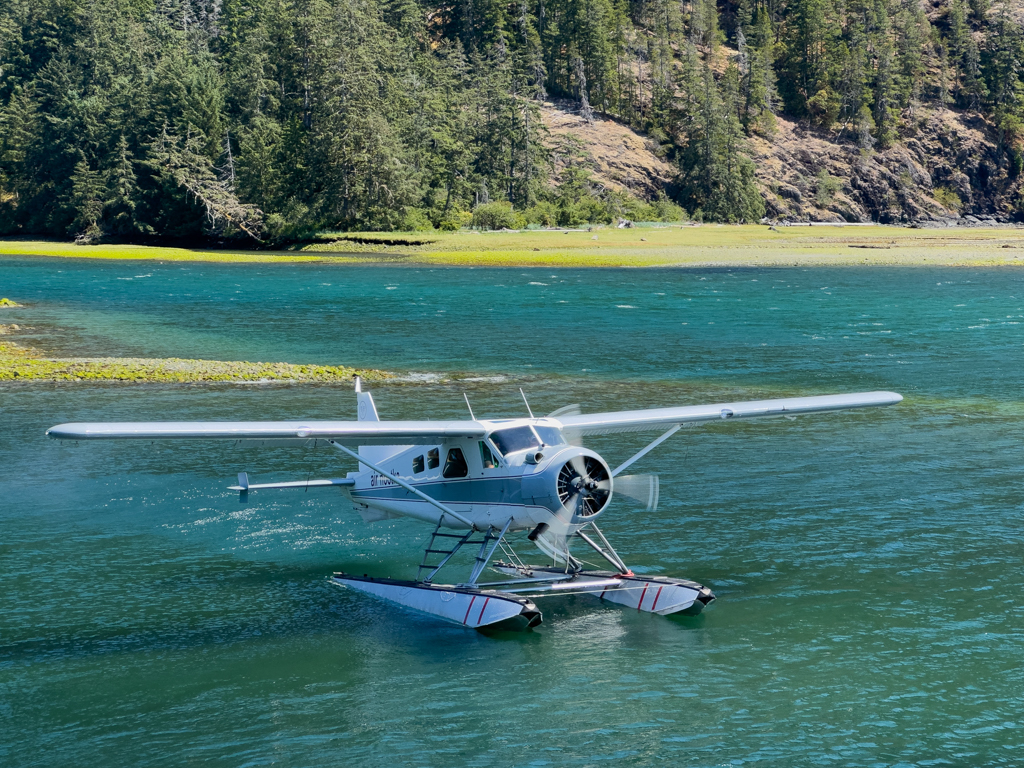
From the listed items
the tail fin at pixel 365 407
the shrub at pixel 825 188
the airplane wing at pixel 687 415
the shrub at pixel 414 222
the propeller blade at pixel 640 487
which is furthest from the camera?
the shrub at pixel 825 188

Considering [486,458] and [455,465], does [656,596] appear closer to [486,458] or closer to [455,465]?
[486,458]

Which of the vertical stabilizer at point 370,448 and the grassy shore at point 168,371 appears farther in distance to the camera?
the grassy shore at point 168,371

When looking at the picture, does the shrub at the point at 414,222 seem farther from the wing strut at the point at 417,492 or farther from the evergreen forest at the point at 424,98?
the wing strut at the point at 417,492

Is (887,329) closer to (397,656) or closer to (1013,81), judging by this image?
(397,656)

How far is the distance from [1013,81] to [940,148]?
17.3 m

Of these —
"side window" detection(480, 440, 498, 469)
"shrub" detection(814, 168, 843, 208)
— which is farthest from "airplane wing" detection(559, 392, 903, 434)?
"shrub" detection(814, 168, 843, 208)

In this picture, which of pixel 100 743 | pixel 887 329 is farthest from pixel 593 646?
pixel 887 329

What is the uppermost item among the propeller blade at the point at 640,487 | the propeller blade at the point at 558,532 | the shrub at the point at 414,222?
the shrub at the point at 414,222

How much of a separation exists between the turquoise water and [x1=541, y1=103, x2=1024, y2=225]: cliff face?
4336 inches

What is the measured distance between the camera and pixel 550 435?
14422 mm

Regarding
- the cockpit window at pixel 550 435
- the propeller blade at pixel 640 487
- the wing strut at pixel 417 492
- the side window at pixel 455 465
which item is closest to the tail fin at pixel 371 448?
the wing strut at pixel 417 492

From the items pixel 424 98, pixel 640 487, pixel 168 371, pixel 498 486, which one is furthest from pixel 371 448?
pixel 424 98

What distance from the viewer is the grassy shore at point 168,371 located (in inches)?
1355

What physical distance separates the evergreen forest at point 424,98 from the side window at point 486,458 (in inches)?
3671
